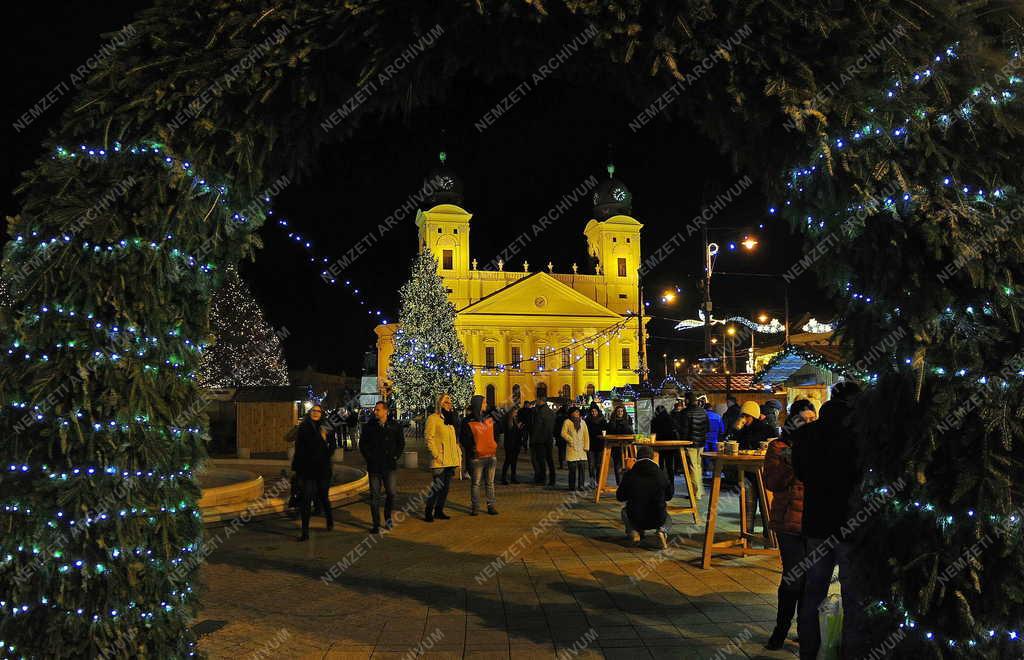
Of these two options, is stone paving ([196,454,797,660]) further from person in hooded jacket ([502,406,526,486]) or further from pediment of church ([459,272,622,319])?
pediment of church ([459,272,622,319])

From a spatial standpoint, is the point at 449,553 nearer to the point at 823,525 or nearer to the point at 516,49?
the point at 823,525

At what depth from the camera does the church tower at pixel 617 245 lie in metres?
77.1

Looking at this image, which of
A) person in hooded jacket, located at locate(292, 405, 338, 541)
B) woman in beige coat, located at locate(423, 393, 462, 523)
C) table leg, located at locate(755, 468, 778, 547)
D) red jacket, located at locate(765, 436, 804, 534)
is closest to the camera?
red jacket, located at locate(765, 436, 804, 534)

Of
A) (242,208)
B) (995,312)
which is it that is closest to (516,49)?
(242,208)

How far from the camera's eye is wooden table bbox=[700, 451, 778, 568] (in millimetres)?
7926

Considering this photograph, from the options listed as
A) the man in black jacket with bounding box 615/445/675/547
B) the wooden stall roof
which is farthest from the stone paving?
the wooden stall roof

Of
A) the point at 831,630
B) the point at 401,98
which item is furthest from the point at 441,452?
the point at 401,98

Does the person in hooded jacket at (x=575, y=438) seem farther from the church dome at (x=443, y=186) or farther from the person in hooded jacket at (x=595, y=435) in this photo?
the church dome at (x=443, y=186)

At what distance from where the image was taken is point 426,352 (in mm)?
40000

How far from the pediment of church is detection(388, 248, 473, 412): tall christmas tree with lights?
94.8ft

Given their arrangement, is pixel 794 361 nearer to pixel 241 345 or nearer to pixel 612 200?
pixel 241 345

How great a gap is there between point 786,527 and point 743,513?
383cm

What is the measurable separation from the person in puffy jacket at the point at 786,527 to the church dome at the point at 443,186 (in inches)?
2681

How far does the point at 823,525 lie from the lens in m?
4.96
